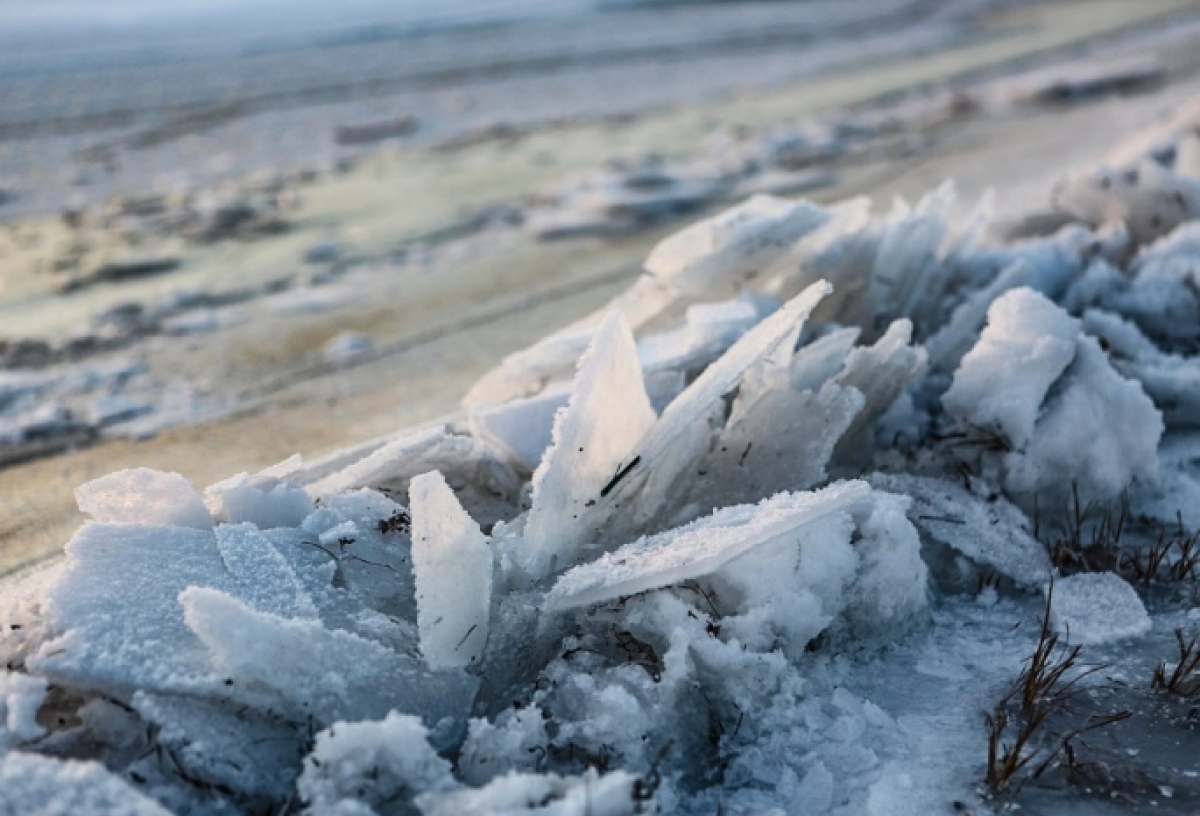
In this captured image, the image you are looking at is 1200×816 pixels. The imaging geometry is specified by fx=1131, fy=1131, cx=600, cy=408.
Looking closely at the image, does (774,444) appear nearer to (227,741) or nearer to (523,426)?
(523,426)

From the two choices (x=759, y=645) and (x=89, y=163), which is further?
(x=89, y=163)

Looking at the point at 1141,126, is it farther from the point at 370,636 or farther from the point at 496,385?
the point at 370,636

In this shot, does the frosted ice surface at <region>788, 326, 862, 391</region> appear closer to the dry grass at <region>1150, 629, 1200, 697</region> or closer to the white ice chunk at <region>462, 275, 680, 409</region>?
the white ice chunk at <region>462, 275, 680, 409</region>

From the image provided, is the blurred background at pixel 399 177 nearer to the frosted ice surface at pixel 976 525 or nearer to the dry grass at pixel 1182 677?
the frosted ice surface at pixel 976 525

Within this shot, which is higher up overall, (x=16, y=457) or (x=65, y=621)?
(x=65, y=621)

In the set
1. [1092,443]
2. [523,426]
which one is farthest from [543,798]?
[1092,443]

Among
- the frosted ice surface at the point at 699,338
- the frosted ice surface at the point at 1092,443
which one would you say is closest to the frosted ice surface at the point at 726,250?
the frosted ice surface at the point at 699,338

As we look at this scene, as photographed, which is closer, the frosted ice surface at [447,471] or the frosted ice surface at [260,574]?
the frosted ice surface at [260,574]

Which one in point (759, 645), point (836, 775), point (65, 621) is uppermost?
point (65, 621)

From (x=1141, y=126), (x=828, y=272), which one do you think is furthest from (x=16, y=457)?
(x=1141, y=126)
